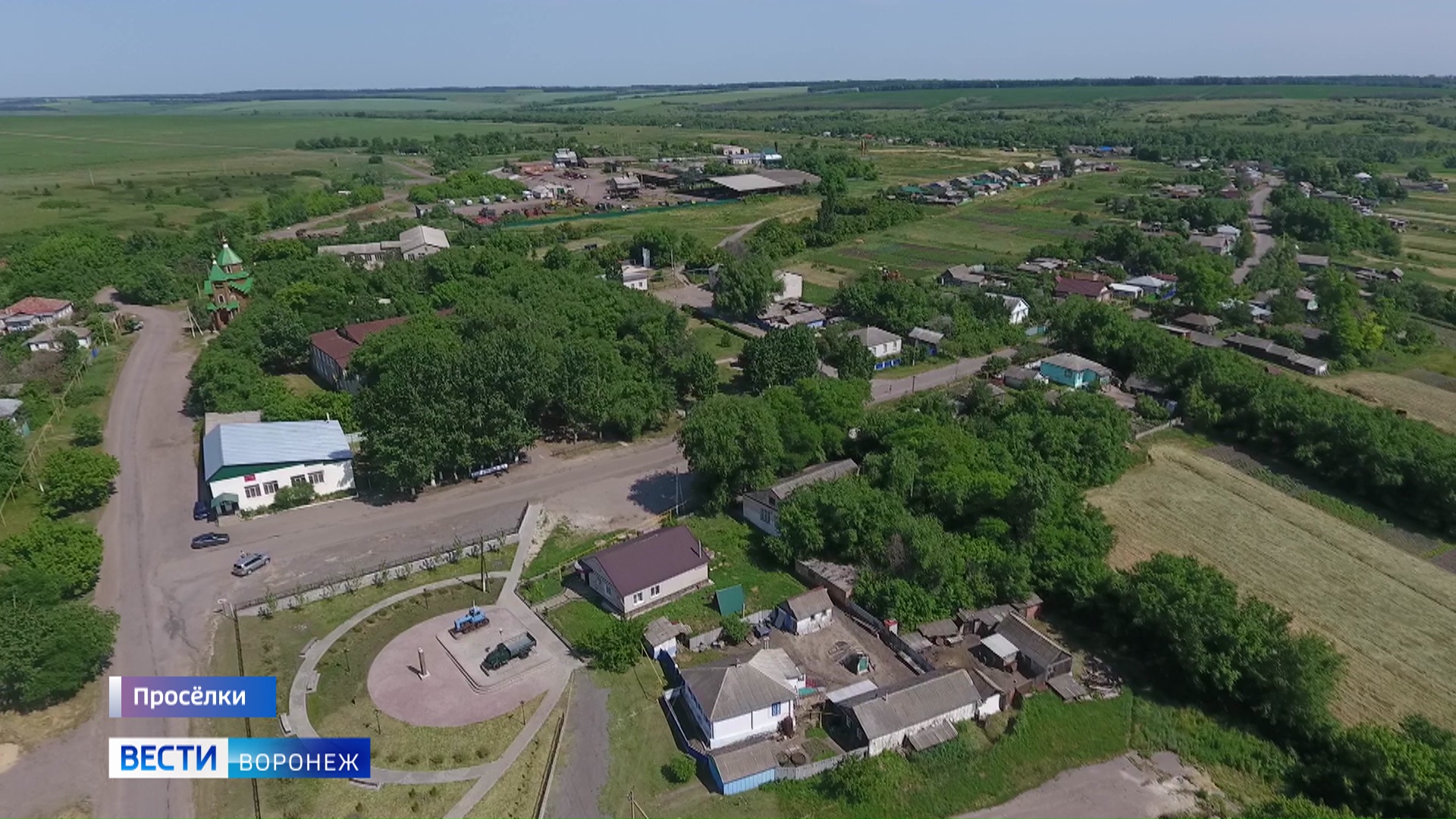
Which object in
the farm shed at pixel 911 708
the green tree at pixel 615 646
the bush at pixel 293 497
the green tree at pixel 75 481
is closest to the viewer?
the farm shed at pixel 911 708

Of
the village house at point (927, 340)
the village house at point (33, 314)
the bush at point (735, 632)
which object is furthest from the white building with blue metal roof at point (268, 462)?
the village house at point (927, 340)

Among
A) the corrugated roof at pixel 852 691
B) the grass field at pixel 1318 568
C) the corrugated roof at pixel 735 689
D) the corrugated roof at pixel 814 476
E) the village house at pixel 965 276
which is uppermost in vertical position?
the village house at pixel 965 276

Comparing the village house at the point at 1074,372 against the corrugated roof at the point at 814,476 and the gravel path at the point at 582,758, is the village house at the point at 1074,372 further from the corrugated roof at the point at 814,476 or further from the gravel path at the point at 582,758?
the gravel path at the point at 582,758

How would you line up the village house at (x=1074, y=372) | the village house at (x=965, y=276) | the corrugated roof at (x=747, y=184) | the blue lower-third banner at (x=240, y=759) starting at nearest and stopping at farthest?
the blue lower-third banner at (x=240, y=759), the village house at (x=1074, y=372), the village house at (x=965, y=276), the corrugated roof at (x=747, y=184)

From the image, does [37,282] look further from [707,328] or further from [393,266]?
[707,328]

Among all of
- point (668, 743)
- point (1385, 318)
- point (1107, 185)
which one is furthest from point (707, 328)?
point (1107, 185)

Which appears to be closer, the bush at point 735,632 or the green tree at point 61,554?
the bush at point 735,632

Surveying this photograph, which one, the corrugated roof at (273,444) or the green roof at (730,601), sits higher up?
the corrugated roof at (273,444)
